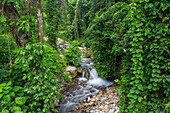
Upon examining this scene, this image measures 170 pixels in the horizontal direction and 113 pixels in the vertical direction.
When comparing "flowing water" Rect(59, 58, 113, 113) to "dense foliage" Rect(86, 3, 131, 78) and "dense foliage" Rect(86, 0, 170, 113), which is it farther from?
"dense foliage" Rect(86, 0, 170, 113)

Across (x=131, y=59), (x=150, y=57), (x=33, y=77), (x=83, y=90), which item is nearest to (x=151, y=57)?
(x=150, y=57)

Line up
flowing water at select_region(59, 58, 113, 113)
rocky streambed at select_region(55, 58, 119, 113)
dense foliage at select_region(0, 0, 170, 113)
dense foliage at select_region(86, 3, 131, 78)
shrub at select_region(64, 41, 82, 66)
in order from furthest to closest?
shrub at select_region(64, 41, 82, 66) < dense foliage at select_region(86, 3, 131, 78) < flowing water at select_region(59, 58, 113, 113) < rocky streambed at select_region(55, 58, 119, 113) < dense foliage at select_region(0, 0, 170, 113)

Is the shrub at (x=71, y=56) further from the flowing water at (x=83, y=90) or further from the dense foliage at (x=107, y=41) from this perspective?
the dense foliage at (x=107, y=41)

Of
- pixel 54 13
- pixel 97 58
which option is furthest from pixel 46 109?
pixel 54 13

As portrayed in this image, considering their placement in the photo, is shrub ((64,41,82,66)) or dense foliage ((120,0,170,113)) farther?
shrub ((64,41,82,66))

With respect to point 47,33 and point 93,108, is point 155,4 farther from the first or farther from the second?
point 47,33

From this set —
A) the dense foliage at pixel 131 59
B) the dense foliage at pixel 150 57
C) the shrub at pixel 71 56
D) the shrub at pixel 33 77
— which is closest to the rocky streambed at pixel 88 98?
the dense foliage at pixel 150 57

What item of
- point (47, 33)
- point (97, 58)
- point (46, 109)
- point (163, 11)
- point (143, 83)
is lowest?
point (46, 109)

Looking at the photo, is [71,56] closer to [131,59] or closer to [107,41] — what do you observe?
[107,41]

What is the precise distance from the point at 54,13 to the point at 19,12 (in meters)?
4.34

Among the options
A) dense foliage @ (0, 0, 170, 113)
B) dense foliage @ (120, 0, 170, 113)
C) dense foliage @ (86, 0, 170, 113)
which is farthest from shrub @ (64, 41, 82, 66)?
dense foliage @ (120, 0, 170, 113)

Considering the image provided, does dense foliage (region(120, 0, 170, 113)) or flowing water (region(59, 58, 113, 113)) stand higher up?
dense foliage (region(120, 0, 170, 113))

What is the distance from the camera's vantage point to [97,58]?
6.16 meters

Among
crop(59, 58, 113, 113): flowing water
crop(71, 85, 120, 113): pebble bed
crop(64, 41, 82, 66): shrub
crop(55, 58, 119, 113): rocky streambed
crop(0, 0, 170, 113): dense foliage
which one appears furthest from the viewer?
crop(64, 41, 82, 66): shrub
